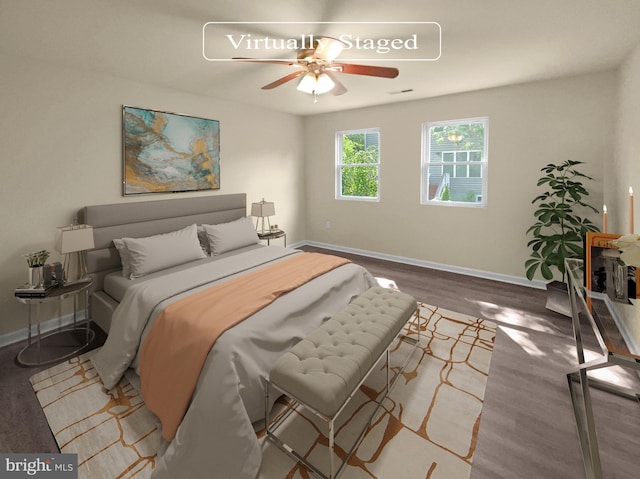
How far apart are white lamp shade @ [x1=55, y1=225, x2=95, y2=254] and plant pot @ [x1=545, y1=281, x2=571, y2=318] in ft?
15.1

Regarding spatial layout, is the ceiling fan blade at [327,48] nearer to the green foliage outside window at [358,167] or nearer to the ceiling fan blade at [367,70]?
the ceiling fan blade at [367,70]

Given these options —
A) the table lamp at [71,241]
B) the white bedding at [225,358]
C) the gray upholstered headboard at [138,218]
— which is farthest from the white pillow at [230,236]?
the table lamp at [71,241]

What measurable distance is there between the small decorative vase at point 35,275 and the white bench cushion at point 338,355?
233 centimetres

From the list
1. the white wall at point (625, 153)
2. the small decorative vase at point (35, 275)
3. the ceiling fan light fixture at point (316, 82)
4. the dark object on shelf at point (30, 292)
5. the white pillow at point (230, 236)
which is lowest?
the dark object on shelf at point (30, 292)

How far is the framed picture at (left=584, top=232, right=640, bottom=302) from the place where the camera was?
A: 1.69 metres

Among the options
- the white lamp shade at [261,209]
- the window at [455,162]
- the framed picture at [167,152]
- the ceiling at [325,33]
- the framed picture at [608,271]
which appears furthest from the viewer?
the white lamp shade at [261,209]

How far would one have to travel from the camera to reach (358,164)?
5582 mm

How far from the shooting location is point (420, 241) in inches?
195

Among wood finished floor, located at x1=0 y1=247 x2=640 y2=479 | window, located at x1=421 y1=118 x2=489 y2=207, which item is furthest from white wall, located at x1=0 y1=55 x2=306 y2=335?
window, located at x1=421 y1=118 x2=489 y2=207

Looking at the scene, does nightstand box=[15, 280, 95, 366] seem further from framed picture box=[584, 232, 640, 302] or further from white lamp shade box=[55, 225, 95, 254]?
framed picture box=[584, 232, 640, 302]

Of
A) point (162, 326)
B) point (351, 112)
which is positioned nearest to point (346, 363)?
point (162, 326)

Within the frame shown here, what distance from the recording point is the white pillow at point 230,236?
371 cm

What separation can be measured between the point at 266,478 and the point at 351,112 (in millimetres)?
5222

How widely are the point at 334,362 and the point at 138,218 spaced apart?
2.95 m
